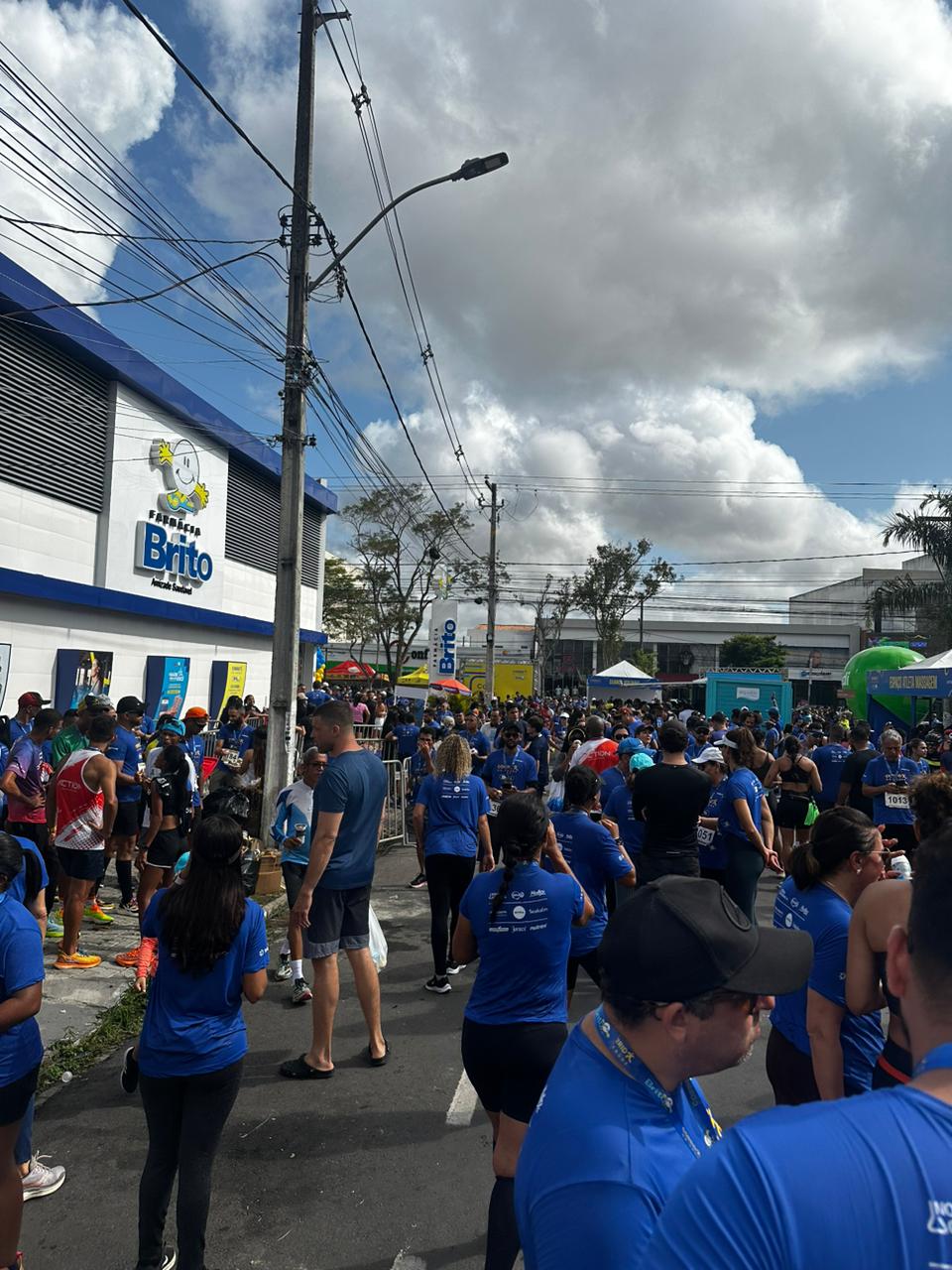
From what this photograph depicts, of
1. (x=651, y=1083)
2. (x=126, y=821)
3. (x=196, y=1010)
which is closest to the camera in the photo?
(x=651, y=1083)

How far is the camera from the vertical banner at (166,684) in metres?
16.0

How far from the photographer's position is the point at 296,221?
9.98m

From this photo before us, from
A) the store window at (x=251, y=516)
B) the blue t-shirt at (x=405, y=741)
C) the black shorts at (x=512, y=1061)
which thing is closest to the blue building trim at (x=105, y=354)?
the store window at (x=251, y=516)

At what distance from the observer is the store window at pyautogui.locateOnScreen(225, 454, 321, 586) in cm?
2016

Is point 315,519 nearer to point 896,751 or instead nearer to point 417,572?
point 417,572

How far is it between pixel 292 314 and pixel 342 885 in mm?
7790

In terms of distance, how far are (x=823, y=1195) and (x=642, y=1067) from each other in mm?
577

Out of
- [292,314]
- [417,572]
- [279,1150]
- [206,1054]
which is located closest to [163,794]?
[279,1150]

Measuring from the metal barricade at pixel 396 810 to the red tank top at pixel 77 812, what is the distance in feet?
18.6

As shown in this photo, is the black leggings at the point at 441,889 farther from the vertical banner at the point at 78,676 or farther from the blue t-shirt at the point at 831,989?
the vertical banner at the point at 78,676

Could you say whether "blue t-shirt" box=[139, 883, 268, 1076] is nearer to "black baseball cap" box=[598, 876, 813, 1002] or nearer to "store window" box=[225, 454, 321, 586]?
"black baseball cap" box=[598, 876, 813, 1002]

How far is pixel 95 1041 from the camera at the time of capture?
16.6ft

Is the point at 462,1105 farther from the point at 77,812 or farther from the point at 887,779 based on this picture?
the point at 887,779

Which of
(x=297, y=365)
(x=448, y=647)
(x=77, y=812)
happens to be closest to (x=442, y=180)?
(x=297, y=365)
